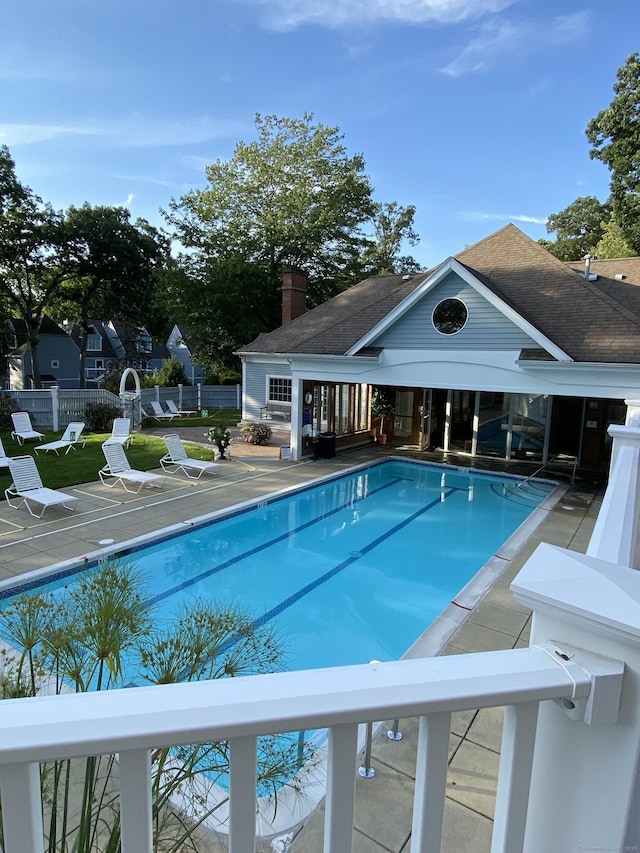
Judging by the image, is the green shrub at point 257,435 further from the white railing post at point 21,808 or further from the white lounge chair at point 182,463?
the white railing post at point 21,808

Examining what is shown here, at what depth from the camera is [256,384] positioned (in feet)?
73.3

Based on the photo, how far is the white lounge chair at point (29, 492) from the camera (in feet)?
33.1

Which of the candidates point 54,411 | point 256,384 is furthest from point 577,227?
point 54,411

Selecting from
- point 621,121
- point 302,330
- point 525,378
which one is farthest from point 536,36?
point 302,330

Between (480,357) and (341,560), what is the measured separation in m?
7.46

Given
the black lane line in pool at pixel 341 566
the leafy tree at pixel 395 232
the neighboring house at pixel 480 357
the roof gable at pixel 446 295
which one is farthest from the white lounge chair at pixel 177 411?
the leafy tree at pixel 395 232

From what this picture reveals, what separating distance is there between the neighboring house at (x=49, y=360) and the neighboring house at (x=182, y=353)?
916 cm

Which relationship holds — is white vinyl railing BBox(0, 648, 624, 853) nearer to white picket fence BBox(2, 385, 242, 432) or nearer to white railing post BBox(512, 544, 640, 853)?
white railing post BBox(512, 544, 640, 853)

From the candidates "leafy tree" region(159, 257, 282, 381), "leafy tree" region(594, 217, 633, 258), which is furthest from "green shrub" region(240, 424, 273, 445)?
"leafy tree" region(594, 217, 633, 258)

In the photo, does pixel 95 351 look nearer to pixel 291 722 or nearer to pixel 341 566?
pixel 341 566

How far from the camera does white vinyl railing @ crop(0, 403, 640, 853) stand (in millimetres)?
887

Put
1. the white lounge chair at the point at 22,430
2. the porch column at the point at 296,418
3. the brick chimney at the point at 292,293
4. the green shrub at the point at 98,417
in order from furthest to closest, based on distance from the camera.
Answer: the brick chimney at the point at 292,293
the green shrub at the point at 98,417
the white lounge chair at the point at 22,430
the porch column at the point at 296,418

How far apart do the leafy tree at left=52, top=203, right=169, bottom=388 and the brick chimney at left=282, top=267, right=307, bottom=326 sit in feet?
51.3

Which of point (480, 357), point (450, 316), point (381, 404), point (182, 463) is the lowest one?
point (182, 463)
